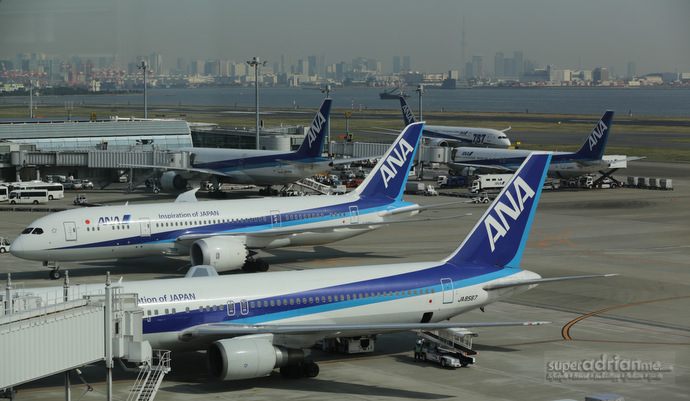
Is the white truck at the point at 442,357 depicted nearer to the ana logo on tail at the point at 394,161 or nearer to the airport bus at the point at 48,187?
the ana logo on tail at the point at 394,161

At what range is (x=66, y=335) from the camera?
24.2 m

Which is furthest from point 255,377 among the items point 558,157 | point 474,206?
point 558,157

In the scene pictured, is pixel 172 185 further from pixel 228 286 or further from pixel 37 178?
pixel 228 286

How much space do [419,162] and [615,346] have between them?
274ft

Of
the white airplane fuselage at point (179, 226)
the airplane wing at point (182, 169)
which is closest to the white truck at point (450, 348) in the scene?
the white airplane fuselage at point (179, 226)

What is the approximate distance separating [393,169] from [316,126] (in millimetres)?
31220

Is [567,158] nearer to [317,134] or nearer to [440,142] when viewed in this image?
[440,142]

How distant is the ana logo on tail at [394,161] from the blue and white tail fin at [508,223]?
939 inches

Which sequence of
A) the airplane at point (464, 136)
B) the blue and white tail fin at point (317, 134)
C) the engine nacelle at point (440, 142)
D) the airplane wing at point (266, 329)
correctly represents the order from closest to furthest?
the airplane wing at point (266, 329), the blue and white tail fin at point (317, 134), the engine nacelle at point (440, 142), the airplane at point (464, 136)

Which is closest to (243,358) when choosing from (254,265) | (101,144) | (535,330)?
(535,330)

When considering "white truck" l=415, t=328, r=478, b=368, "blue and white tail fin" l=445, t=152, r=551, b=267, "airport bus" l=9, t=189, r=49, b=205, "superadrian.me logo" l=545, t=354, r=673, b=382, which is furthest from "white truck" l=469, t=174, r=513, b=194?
"white truck" l=415, t=328, r=478, b=368

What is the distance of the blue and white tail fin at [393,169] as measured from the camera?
201 feet

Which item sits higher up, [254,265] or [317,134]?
[317,134]

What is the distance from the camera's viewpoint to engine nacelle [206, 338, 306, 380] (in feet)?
101
